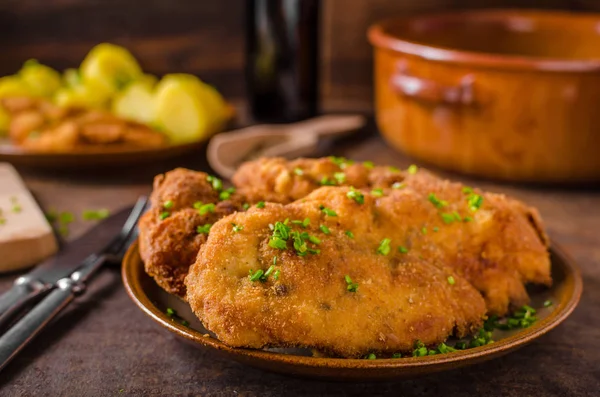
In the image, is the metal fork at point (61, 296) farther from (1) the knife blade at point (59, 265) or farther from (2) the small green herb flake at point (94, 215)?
(2) the small green herb flake at point (94, 215)

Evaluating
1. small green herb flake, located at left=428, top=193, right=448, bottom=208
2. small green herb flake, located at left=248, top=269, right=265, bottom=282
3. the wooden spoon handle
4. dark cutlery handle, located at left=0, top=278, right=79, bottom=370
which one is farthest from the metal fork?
the wooden spoon handle

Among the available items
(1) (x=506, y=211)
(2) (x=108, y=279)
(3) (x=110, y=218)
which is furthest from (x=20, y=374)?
(1) (x=506, y=211)

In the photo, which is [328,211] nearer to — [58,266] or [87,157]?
[58,266]

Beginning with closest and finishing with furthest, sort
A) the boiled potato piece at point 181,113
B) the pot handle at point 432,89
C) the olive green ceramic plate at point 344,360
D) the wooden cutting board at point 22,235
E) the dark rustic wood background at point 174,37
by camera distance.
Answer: the olive green ceramic plate at point 344,360, the wooden cutting board at point 22,235, the pot handle at point 432,89, the boiled potato piece at point 181,113, the dark rustic wood background at point 174,37

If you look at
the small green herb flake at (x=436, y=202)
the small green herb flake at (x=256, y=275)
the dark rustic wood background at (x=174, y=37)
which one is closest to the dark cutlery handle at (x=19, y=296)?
the small green herb flake at (x=256, y=275)

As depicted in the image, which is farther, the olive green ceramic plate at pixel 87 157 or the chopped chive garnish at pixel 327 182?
the olive green ceramic plate at pixel 87 157

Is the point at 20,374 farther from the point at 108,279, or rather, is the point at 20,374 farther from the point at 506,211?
the point at 506,211
